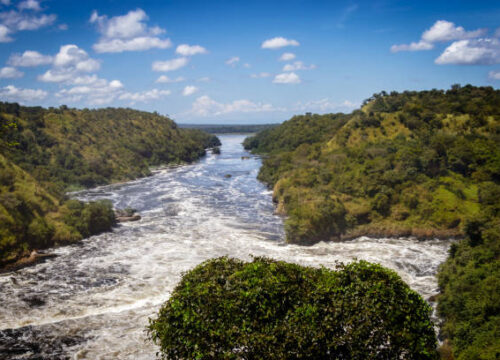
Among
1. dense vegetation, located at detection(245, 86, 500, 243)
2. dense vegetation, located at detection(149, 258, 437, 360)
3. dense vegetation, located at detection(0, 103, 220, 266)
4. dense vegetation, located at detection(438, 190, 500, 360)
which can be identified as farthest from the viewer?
dense vegetation, located at detection(245, 86, 500, 243)

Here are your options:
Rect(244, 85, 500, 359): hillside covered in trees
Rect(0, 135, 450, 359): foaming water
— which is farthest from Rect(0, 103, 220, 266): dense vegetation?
Rect(244, 85, 500, 359): hillside covered in trees

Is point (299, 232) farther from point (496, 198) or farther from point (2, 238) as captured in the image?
point (2, 238)

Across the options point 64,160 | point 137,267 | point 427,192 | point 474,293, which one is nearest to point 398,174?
point 427,192

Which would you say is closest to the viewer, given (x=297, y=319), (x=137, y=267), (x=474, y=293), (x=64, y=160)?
(x=297, y=319)

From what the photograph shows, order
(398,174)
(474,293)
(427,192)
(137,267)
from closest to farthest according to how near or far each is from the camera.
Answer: (474,293), (137,267), (427,192), (398,174)

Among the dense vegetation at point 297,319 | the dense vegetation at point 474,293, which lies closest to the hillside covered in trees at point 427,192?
the dense vegetation at point 474,293

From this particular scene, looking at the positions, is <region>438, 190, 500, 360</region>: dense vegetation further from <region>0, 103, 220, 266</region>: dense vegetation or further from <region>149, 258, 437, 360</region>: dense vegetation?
<region>0, 103, 220, 266</region>: dense vegetation

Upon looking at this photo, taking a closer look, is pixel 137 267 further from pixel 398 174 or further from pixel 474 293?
pixel 398 174
